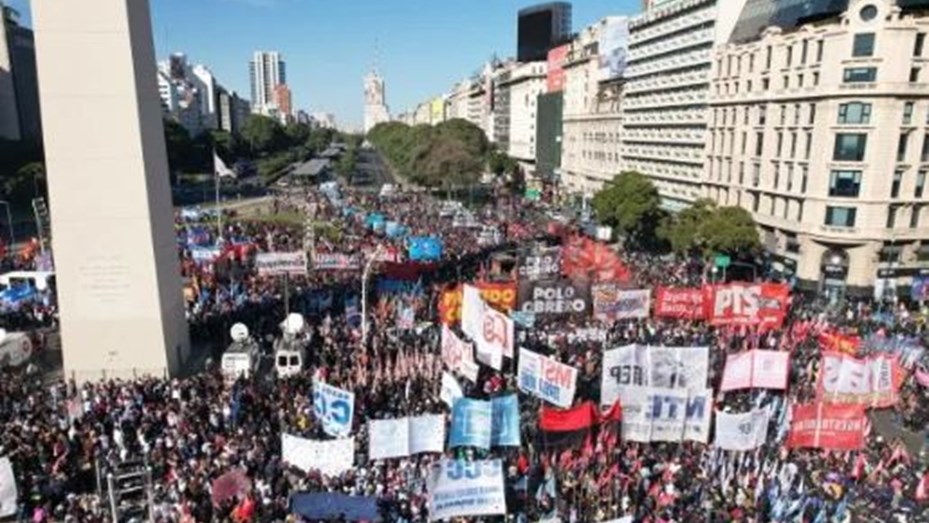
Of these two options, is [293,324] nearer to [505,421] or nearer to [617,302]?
[617,302]

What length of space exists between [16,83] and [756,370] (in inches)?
4606

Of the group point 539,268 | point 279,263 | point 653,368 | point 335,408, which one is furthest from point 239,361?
point 653,368

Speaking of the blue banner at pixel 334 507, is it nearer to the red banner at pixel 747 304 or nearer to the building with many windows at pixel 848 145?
the red banner at pixel 747 304

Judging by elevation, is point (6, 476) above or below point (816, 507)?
above

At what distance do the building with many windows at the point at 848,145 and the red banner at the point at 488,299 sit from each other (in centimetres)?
2726

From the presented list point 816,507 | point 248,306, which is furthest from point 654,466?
point 248,306

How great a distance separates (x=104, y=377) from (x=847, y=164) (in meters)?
42.6

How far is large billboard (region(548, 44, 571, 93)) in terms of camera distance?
117 meters

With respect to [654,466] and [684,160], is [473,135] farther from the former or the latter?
[654,466]

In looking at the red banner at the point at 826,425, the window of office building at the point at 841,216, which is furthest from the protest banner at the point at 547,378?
the window of office building at the point at 841,216

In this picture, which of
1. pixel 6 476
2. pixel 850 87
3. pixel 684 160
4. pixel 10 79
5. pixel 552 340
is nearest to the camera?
pixel 6 476

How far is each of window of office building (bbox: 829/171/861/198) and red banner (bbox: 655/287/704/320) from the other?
1992cm

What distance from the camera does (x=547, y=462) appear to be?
20891 millimetres

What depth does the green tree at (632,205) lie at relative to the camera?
64.1m
